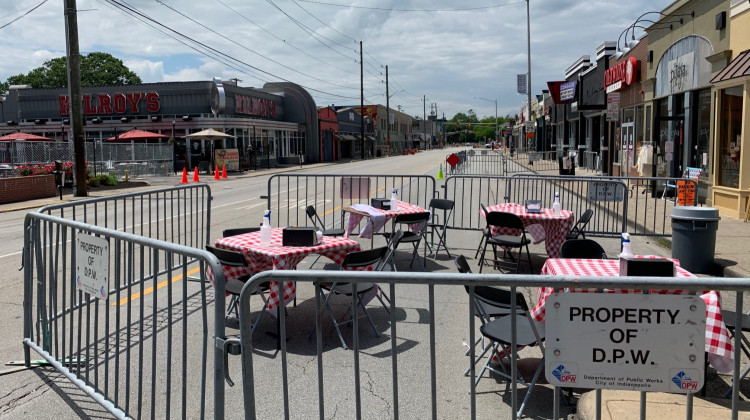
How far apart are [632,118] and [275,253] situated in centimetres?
2083

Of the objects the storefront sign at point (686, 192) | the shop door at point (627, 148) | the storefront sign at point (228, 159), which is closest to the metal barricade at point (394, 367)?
the storefront sign at point (686, 192)

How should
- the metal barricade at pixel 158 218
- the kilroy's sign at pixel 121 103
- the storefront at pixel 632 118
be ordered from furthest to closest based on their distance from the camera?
the kilroy's sign at pixel 121 103 < the storefront at pixel 632 118 < the metal barricade at pixel 158 218

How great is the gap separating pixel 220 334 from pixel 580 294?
1.87m

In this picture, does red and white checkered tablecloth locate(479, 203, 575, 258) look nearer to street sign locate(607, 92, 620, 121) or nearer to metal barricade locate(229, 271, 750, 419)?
metal barricade locate(229, 271, 750, 419)

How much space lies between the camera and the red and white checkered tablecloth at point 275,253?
5988mm

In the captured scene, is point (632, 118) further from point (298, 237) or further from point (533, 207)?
point (298, 237)

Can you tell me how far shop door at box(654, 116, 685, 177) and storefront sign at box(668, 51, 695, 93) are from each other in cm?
93

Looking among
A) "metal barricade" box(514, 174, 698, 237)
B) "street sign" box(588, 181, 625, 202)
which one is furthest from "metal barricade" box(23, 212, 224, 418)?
"metal barricade" box(514, 174, 698, 237)

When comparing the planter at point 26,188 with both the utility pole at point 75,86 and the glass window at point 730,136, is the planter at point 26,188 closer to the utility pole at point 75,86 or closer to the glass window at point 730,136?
the utility pole at point 75,86

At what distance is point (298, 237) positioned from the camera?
6.42 m

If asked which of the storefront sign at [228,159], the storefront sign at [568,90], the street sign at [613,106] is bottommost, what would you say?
the storefront sign at [228,159]

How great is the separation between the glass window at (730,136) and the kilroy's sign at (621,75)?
26.1ft

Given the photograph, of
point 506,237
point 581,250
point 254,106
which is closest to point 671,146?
point 506,237

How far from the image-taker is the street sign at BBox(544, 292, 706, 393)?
110 inches
